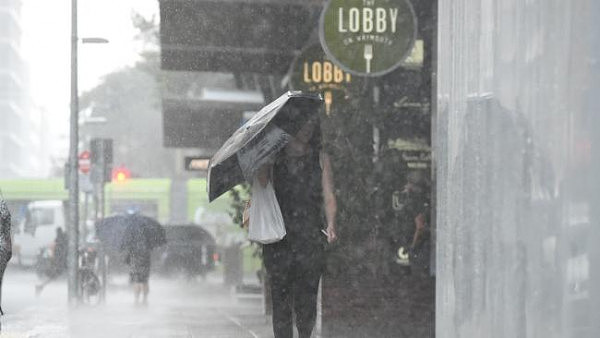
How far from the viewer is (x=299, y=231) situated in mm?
6691

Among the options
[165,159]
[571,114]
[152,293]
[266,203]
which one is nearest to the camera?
[571,114]

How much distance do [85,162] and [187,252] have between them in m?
3.16

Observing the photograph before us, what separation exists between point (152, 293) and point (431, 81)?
29.5ft

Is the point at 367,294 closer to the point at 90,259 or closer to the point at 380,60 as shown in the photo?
the point at 380,60

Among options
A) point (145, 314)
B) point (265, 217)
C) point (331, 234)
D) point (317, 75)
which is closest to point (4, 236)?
point (265, 217)

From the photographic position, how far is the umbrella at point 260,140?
263 inches

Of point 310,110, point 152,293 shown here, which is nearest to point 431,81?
point 310,110

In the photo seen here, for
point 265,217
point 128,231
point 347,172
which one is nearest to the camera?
point 265,217

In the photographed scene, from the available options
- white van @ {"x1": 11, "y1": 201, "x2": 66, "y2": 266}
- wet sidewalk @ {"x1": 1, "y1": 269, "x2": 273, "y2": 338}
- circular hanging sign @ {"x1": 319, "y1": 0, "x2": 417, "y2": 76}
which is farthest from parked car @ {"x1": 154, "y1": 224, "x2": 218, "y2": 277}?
circular hanging sign @ {"x1": 319, "y1": 0, "x2": 417, "y2": 76}

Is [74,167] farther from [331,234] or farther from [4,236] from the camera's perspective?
[331,234]

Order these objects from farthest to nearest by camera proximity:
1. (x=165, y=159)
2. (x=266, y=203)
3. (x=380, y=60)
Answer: (x=165, y=159), (x=380, y=60), (x=266, y=203)

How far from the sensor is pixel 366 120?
35.4 feet

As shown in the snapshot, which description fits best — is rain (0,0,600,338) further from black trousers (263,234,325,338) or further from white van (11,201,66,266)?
white van (11,201,66,266)

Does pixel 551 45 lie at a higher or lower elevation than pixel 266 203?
higher
